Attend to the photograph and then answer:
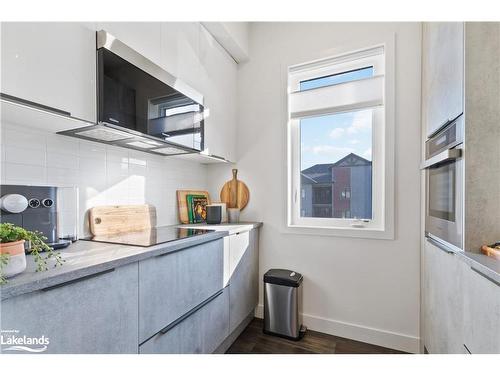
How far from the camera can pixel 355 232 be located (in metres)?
1.99

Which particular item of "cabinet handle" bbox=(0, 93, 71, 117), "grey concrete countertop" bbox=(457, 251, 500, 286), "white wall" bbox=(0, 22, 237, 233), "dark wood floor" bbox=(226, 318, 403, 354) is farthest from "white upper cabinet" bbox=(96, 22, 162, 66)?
"dark wood floor" bbox=(226, 318, 403, 354)

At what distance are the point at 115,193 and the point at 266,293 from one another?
1.39 m

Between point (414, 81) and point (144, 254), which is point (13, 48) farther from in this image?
point (414, 81)

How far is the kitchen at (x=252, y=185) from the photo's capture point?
981 millimetres

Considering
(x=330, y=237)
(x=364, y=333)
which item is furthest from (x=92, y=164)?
(x=364, y=333)

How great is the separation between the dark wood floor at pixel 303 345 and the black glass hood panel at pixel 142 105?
5.08ft

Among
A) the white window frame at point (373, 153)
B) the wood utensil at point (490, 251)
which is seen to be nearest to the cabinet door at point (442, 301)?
the wood utensil at point (490, 251)

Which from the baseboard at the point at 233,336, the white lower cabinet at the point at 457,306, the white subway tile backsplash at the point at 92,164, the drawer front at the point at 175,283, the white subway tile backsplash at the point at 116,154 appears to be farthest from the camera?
the baseboard at the point at 233,336

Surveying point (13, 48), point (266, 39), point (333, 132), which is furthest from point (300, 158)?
point (13, 48)

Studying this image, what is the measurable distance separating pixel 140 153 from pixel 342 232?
1.72 meters

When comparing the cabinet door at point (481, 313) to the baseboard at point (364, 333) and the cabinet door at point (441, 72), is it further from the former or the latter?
the baseboard at point (364, 333)

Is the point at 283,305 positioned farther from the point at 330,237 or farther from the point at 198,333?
the point at 198,333

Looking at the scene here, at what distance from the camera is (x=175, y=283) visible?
1287mm

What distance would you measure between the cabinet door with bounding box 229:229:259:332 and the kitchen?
0.06 feet
